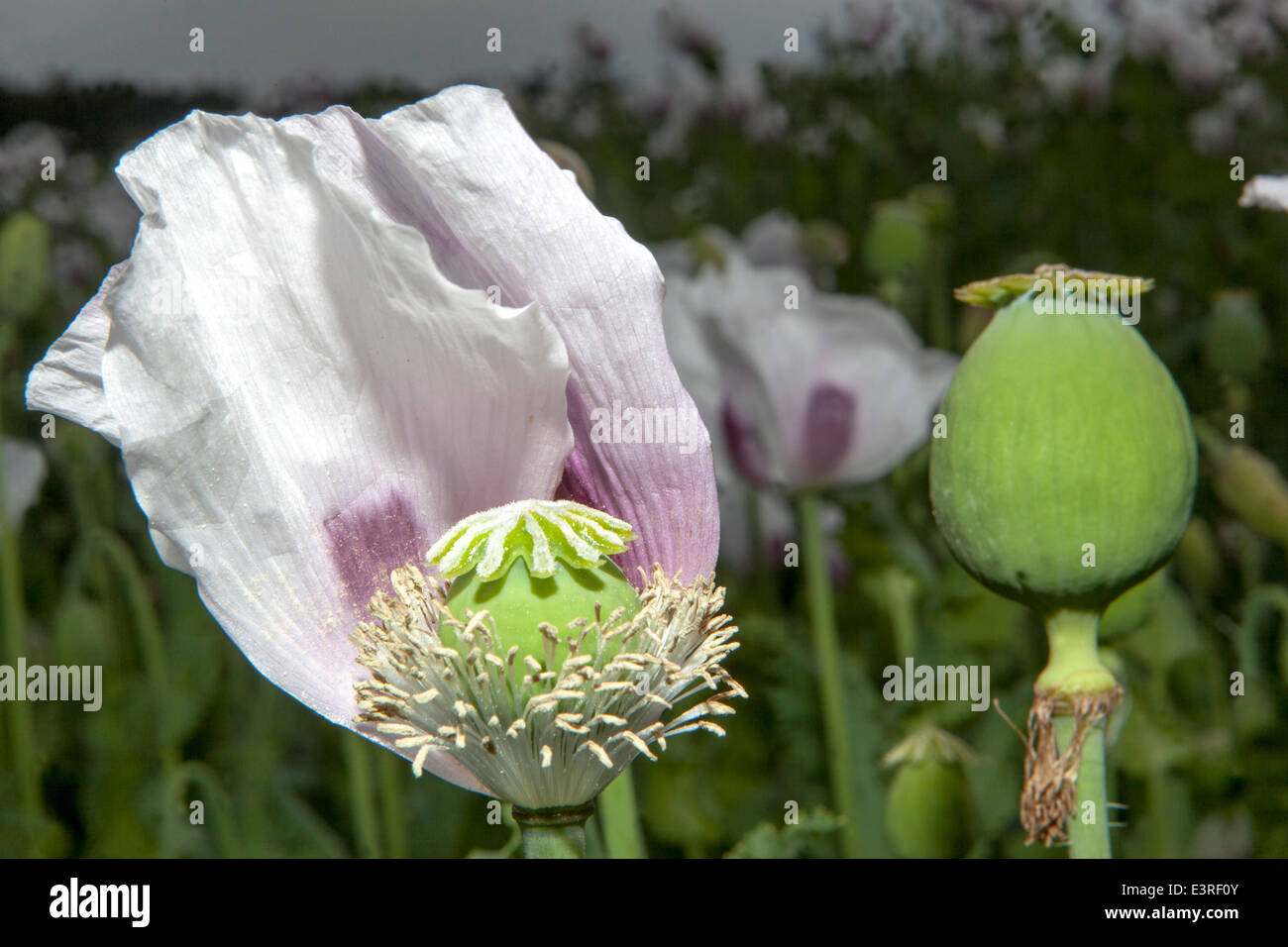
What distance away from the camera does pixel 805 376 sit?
1209 millimetres

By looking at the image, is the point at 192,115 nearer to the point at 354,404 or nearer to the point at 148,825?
the point at 354,404

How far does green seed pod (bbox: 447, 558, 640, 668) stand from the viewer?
1.46 ft

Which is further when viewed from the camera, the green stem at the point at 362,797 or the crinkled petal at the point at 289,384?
the green stem at the point at 362,797

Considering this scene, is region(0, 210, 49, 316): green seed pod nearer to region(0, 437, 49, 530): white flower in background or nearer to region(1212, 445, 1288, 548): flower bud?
region(0, 437, 49, 530): white flower in background

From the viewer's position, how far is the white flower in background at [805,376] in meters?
1.18

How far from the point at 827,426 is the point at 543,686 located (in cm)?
77

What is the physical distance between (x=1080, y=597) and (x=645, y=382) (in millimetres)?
166

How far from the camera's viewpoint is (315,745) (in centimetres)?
154

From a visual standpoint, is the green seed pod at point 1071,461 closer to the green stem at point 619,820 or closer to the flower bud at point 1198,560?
the green stem at point 619,820

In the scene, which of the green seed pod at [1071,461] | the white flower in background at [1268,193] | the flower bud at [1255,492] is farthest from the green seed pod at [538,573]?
the flower bud at [1255,492]

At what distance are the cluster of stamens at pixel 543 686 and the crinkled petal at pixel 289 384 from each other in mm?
25

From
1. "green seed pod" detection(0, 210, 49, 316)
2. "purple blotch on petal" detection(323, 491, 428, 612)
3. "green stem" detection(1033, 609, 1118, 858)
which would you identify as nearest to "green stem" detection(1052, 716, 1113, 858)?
"green stem" detection(1033, 609, 1118, 858)

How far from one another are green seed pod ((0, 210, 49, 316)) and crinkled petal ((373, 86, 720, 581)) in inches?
32.3
